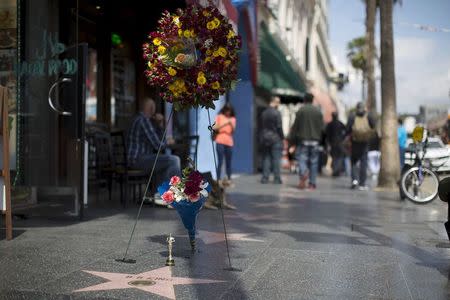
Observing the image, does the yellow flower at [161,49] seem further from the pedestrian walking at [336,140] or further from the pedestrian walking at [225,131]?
the pedestrian walking at [336,140]

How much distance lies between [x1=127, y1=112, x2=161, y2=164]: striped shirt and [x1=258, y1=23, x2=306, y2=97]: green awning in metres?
9.77

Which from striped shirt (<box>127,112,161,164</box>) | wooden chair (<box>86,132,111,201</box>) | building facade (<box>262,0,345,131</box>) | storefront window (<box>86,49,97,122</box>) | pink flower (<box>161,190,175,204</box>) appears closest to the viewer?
pink flower (<box>161,190,175,204</box>)

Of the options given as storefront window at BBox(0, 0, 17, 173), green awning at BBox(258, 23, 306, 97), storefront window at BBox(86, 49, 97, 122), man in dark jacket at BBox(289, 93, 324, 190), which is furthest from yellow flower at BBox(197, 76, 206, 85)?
green awning at BBox(258, 23, 306, 97)

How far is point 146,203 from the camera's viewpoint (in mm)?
9055

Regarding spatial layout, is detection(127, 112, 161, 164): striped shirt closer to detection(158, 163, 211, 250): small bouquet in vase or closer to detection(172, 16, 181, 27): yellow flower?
detection(158, 163, 211, 250): small bouquet in vase

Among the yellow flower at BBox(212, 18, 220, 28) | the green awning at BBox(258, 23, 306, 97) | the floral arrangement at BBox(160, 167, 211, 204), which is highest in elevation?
the green awning at BBox(258, 23, 306, 97)

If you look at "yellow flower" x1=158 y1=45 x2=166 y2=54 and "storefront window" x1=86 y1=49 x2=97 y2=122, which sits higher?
"storefront window" x1=86 y1=49 x2=97 y2=122

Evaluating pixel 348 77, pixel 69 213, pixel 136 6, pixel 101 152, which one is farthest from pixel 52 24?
pixel 348 77

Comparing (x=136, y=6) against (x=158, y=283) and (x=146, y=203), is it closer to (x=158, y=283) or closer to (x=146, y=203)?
(x=146, y=203)

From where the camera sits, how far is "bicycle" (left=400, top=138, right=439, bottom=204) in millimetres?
10039

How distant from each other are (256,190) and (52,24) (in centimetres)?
557

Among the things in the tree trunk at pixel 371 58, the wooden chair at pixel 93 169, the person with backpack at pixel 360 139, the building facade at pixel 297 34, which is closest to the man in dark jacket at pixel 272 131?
the person with backpack at pixel 360 139

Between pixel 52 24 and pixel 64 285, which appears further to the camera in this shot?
pixel 52 24

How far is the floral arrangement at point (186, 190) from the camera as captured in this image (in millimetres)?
4984
